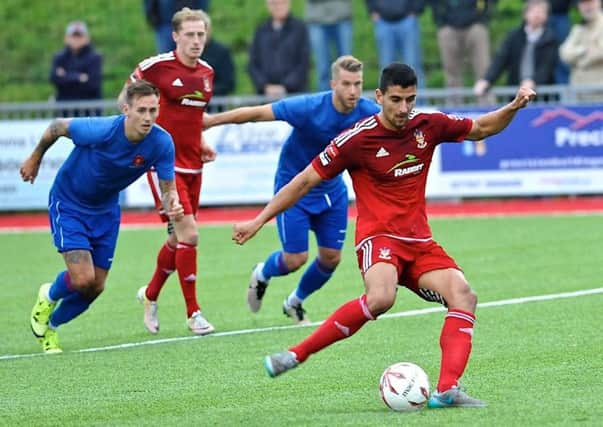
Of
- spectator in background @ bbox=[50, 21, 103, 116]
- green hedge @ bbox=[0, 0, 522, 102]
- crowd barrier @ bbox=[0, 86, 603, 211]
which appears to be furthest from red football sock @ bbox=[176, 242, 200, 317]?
green hedge @ bbox=[0, 0, 522, 102]

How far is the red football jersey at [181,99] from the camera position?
1138 centimetres

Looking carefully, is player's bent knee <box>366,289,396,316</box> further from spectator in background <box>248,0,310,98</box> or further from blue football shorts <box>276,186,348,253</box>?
spectator in background <box>248,0,310,98</box>

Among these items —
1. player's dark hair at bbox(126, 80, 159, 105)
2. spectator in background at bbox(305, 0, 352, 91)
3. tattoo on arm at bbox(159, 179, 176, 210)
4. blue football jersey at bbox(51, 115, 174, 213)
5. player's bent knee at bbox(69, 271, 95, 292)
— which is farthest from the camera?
spectator in background at bbox(305, 0, 352, 91)

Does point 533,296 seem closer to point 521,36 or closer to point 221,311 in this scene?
point 221,311

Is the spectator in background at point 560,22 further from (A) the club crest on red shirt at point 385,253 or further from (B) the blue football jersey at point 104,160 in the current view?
(A) the club crest on red shirt at point 385,253

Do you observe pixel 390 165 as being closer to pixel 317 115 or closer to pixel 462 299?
pixel 462 299

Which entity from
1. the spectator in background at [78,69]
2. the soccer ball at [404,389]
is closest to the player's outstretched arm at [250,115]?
the soccer ball at [404,389]

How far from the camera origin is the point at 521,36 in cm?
1902

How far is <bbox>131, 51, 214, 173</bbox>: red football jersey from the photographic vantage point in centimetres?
1138

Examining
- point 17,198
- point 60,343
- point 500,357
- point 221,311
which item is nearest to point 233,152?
point 17,198

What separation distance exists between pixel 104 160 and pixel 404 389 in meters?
3.50

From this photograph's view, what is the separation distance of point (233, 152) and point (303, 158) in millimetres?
8133

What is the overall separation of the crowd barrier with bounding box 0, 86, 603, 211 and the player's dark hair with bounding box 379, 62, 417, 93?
1042cm

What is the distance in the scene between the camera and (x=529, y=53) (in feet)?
62.4
